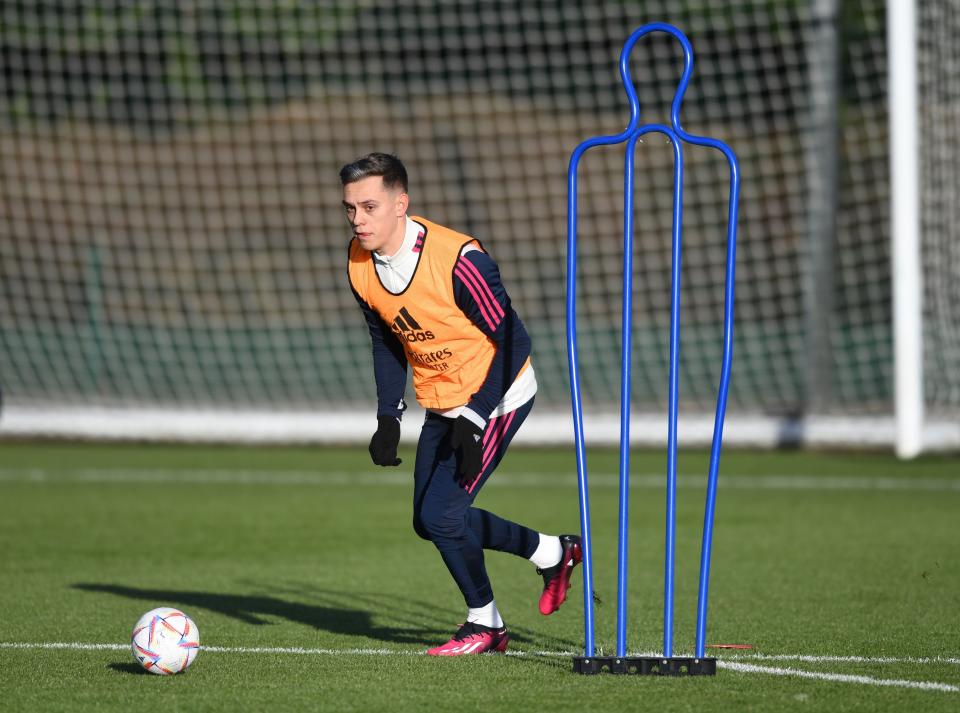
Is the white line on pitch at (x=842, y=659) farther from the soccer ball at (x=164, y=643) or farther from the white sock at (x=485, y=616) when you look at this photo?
the soccer ball at (x=164, y=643)

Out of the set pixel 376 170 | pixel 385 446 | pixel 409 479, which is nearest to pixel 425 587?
pixel 385 446

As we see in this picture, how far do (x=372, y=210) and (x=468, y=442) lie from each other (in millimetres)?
852

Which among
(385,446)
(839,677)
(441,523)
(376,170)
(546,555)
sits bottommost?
(839,677)

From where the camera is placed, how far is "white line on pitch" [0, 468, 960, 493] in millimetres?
11461

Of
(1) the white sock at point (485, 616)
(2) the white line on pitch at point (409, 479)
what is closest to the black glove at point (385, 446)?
(1) the white sock at point (485, 616)

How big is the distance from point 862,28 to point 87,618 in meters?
10.9

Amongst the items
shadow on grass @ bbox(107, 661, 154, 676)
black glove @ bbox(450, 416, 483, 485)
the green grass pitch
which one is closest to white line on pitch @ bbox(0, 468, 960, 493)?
the green grass pitch

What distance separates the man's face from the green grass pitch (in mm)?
1430

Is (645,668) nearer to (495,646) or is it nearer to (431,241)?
(495,646)

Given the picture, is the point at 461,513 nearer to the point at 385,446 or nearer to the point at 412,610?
the point at 385,446

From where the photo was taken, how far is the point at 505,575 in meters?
7.57

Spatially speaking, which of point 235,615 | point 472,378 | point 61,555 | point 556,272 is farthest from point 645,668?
point 556,272

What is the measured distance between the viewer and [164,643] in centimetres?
473

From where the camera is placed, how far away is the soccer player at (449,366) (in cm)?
511
